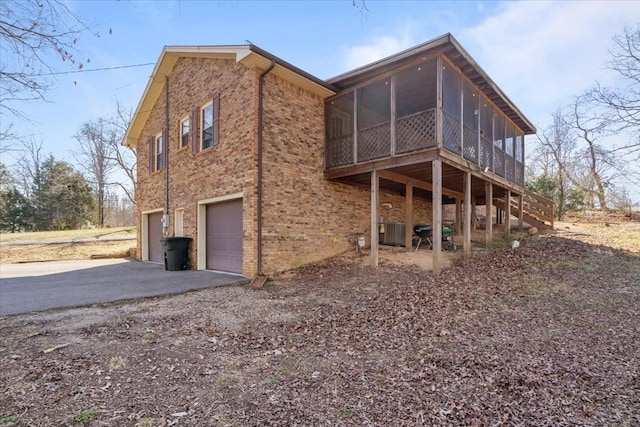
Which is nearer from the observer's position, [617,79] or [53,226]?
[617,79]

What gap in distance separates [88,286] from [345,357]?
7327 millimetres

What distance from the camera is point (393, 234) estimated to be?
39.9 feet

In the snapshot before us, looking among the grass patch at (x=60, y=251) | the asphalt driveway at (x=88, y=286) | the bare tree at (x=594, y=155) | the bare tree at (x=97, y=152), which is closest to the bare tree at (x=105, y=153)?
the bare tree at (x=97, y=152)

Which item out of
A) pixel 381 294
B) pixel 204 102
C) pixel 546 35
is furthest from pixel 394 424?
pixel 546 35

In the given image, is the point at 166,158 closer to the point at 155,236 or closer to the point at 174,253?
the point at 155,236

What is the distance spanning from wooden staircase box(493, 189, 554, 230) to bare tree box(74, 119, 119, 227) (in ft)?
111

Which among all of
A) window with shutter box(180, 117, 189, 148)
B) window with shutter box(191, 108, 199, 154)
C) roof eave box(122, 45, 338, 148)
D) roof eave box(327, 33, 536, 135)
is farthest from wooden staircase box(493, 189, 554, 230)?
window with shutter box(180, 117, 189, 148)

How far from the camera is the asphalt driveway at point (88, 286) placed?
6.24 metres

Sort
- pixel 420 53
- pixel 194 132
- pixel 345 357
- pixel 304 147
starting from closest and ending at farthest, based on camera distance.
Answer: pixel 345 357
pixel 420 53
pixel 304 147
pixel 194 132

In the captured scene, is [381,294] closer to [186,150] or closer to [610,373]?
[610,373]

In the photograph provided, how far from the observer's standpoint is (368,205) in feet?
40.3

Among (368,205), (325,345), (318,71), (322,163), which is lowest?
(325,345)

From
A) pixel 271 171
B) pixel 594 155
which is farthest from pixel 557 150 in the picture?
pixel 271 171

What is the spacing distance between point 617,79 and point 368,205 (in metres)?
11.6
